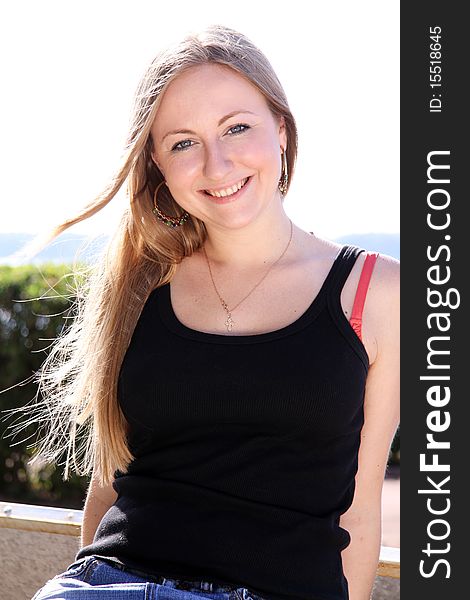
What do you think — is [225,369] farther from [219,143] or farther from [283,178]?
[283,178]

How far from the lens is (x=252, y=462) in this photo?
2.12 m

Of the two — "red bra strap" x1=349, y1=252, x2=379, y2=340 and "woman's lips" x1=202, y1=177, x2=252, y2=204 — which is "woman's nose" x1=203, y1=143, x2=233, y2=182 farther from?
"red bra strap" x1=349, y1=252, x2=379, y2=340

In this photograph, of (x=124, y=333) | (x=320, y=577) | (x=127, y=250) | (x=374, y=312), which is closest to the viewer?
(x=320, y=577)

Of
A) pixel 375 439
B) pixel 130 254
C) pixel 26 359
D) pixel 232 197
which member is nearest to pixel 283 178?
pixel 232 197

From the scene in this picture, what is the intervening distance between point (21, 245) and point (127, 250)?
34 centimetres

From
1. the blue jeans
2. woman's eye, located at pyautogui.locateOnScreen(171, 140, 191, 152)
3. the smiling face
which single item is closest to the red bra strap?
the smiling face

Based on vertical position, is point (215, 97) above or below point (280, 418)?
above

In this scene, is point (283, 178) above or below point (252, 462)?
above

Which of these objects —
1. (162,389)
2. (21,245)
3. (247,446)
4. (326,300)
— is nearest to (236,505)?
(247,446)

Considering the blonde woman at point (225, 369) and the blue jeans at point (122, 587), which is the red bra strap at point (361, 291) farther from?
the blue jeans at point (122, 587)

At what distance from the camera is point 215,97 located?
2.28m

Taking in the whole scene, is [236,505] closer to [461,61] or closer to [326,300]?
[326,300]

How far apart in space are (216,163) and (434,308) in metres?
A: 0.61

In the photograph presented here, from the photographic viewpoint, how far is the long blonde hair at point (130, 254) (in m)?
2.34
